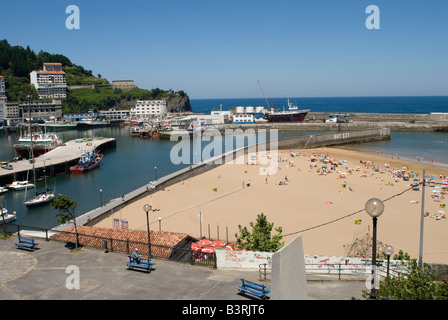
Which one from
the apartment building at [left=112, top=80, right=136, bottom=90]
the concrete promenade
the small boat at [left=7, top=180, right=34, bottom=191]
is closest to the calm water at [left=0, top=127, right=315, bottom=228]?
the small boat at [left=7, top=180, right=34, bottom=191]

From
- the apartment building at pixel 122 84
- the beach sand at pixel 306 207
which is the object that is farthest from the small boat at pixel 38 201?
the apartment building at pixel 122 84

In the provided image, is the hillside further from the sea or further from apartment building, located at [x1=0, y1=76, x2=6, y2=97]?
the sea

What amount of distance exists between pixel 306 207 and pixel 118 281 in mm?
16015

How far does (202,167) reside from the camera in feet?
111

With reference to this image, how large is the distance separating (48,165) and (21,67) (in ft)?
358

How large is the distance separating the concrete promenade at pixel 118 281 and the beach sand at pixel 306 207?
25.6 ft

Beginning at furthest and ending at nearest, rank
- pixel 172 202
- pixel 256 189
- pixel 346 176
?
pixel 346 176 → pixel 256 189 → pixel 172 202

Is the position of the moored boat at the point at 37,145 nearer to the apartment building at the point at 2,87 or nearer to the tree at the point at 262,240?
Result: the tree at the point at 262,240

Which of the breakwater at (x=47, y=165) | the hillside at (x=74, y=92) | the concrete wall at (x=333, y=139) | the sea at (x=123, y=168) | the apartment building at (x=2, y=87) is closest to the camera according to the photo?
the sea at (x=123, y=168)

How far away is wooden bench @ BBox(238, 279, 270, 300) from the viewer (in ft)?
25.0

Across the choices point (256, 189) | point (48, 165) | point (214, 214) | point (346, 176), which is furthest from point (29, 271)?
point (48, 165)

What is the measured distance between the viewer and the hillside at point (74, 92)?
120688 millimetres
